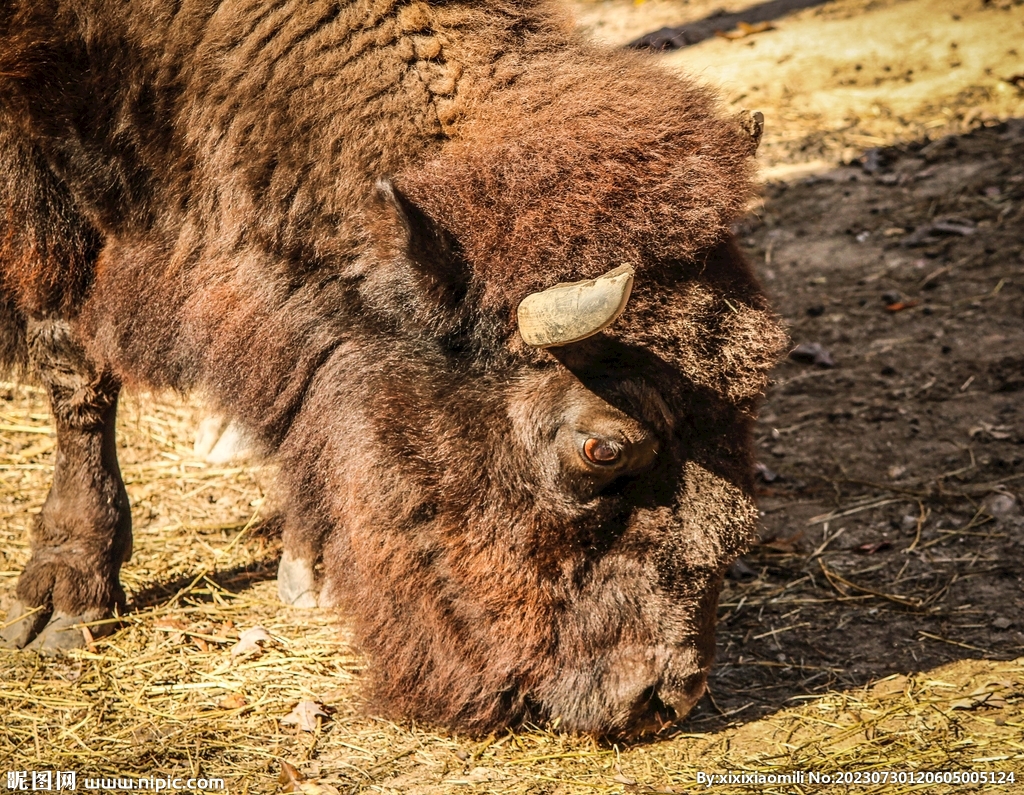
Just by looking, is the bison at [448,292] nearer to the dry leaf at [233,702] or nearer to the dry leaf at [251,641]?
the dry leaf at [233,702]

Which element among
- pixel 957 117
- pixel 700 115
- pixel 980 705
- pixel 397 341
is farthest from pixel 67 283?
pixel 957 117

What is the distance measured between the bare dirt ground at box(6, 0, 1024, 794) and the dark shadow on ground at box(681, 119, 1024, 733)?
2 cm

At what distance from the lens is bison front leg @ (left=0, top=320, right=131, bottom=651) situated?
168 inches

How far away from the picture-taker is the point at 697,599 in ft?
10.9

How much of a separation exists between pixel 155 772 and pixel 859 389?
474cm

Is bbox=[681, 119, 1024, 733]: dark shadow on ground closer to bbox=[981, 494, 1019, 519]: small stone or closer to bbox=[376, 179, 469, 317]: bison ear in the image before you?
bbox=[981, 494, 1019, 519]: small stone

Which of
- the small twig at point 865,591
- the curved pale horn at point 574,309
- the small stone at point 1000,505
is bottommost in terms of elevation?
the small twig at point 865,591

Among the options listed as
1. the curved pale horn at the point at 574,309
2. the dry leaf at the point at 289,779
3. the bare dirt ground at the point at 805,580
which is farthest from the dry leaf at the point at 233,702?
the curved pale horn at the point at 574,309

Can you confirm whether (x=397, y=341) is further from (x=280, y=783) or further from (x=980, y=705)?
(x=980, y=705)

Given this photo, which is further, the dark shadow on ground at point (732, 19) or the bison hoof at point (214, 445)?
the dark shadow on ground at point (732, 19)

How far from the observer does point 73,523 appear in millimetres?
4395

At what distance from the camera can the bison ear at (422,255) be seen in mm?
3012

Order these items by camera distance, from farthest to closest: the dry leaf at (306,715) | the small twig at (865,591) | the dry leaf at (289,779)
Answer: the small twig at (865,591) → the dry leaf at (306,715) → the dry leaf at (289,779)

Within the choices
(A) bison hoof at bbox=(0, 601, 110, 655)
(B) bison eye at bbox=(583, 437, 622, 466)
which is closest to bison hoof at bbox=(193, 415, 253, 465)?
(A) bison hoof at bbox=(0, 601, 110, 655)
